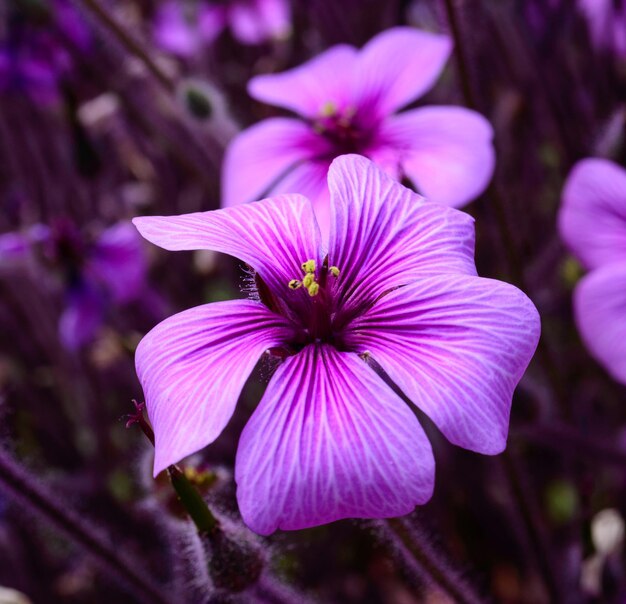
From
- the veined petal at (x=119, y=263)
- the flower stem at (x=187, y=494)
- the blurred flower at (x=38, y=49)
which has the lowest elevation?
the veined petal at (x=119, y=263)

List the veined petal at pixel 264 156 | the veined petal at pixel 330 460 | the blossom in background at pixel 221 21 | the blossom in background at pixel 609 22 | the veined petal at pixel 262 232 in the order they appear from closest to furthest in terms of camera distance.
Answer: the veined petal at pixel 330 460 → the veined petal at pixel 262 232 → the veined petal at pixel 264 156 → the blossom in background at pixel 609 22 → the blossom in background at pixel 221 21

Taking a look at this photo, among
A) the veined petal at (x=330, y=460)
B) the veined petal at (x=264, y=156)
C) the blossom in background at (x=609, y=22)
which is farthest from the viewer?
the blossom in background at (x=609, y=22)

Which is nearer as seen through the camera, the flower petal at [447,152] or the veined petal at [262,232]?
the veined petal at [262,232]

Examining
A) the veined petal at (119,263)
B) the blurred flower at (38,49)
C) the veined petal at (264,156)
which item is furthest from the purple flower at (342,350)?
the blurred flower at (38,49)

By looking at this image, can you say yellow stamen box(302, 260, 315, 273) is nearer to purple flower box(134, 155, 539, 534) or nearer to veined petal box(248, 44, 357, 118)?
purple flower box(134, 155, 539, 534)

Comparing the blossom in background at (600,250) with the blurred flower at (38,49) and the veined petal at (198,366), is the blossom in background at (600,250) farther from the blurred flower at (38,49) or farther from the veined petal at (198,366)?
the blurred flower at (38,49)

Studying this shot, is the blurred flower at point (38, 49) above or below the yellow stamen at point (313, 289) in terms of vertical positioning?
above

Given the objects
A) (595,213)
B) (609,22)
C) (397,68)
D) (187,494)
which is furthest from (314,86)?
(187,494)
